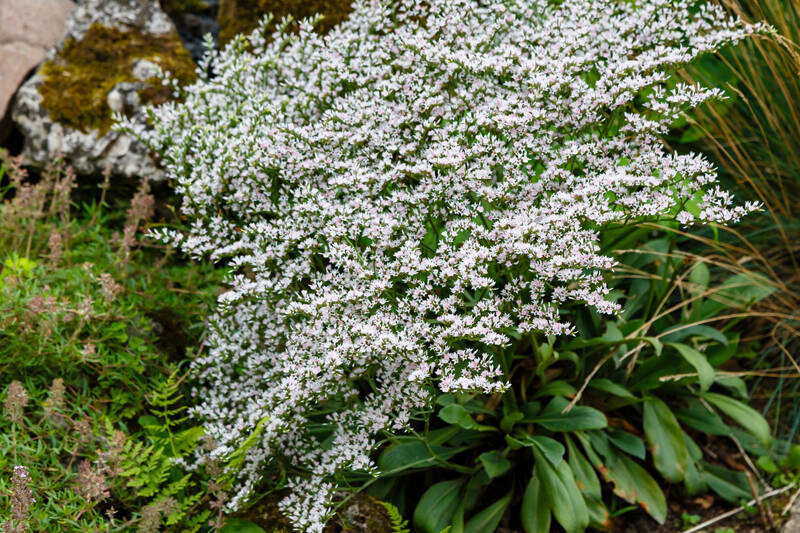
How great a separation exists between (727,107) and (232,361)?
3.39 meters

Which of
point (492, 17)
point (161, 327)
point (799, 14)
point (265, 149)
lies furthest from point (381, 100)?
point (799, 14)

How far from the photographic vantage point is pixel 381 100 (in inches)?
114

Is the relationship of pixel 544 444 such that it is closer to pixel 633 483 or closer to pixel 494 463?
pixel 494 463

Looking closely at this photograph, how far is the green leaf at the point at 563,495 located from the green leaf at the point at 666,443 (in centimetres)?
54

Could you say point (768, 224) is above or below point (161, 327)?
above

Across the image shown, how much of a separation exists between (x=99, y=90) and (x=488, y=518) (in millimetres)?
3659

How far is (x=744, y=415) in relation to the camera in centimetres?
347

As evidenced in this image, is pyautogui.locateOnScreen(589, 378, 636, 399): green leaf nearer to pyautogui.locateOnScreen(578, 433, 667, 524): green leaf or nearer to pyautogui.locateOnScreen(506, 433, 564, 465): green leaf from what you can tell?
pyautogui.locateOnScreen(578, 433, 667, 524): green leaf

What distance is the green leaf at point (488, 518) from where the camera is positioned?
3.01 m

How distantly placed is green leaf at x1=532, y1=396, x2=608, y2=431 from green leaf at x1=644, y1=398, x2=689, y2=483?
43 centimetres

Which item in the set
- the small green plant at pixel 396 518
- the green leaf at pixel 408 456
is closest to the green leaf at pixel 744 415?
the green leaf at pixel 408 456

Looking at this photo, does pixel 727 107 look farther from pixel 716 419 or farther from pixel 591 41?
→ pixel 716 419

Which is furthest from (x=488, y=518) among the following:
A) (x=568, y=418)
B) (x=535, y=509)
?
(x=568, y=418)

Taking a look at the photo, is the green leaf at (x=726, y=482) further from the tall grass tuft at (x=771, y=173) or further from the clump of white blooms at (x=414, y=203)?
the clump of white blooms at (x=414, y=203)
